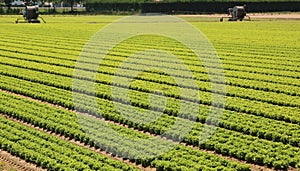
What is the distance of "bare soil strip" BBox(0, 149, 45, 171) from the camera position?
390 inches

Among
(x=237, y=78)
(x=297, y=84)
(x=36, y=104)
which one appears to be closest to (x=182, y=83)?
(x=237, y=78)

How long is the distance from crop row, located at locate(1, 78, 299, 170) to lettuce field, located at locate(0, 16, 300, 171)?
29 mm

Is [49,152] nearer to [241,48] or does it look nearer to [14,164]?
[14,164]

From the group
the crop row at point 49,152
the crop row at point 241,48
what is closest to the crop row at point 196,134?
the crop row at point 49,152

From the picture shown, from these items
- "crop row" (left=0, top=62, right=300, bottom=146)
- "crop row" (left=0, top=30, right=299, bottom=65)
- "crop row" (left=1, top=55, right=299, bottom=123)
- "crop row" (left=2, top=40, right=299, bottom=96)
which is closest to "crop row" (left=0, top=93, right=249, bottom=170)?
"crop row" (left=0, top=62, right=300, bottom=146)

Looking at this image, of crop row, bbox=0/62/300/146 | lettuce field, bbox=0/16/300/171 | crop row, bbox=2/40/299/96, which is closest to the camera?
lettuce field, bbox=0/16/300/171

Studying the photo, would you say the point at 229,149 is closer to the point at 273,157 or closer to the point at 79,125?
the point at 273,157

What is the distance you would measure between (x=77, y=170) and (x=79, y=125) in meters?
2.96

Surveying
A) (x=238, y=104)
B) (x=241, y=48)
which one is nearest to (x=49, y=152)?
(x=238, y=104)

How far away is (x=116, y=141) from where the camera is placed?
11125 millimetres

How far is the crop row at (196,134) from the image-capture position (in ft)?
33.7

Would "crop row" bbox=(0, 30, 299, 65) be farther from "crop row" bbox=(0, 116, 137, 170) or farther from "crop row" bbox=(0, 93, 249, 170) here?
"crop row" bbox=(0, 116, 137, 170)

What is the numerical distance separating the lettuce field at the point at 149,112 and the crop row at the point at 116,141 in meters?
0.03

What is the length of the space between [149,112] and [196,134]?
94.9 inches
